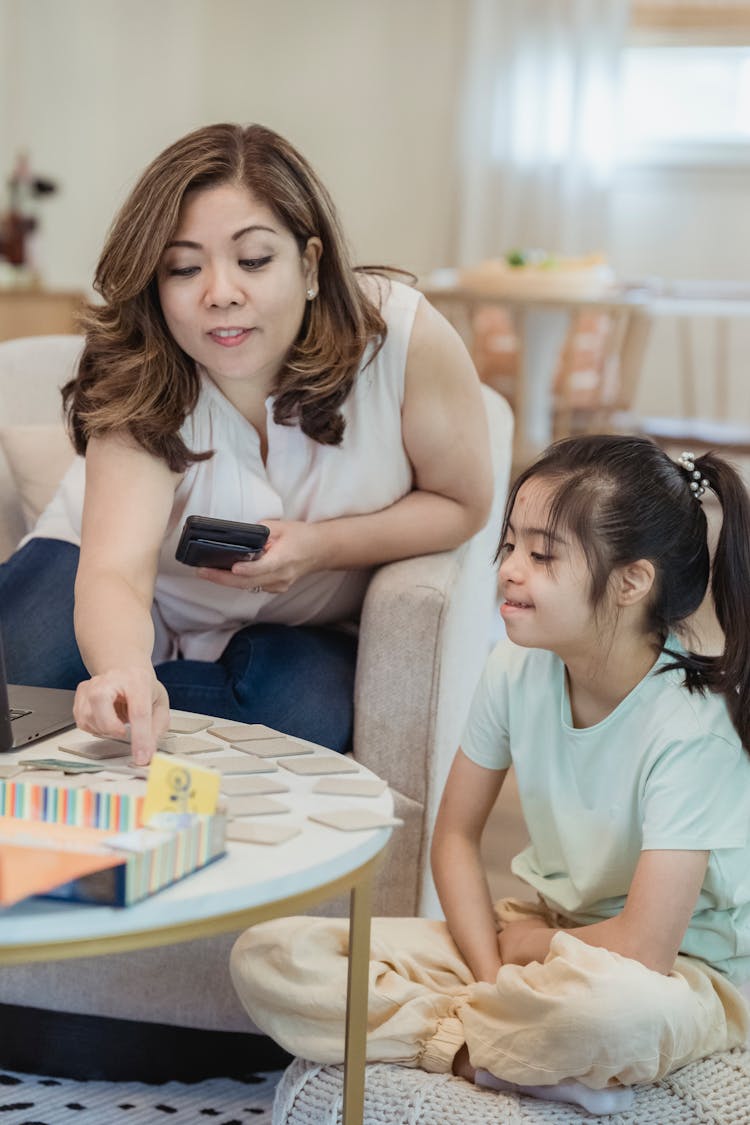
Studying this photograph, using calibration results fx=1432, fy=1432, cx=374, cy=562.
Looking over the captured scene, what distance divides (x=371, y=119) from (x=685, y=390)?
5.63 feet

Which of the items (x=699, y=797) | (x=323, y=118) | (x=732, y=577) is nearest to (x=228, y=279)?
(x=732, y=577)

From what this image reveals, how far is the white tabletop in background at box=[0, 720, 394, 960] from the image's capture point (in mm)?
807

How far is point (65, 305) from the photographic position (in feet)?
15.0

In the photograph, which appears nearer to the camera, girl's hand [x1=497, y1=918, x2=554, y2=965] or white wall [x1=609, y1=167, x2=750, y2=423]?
girl's hand [x1=497, y1=918, x2=554, y2=965]

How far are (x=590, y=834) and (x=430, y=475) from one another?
0.55 meters

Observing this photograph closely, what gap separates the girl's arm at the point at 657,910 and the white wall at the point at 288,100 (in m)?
4.56

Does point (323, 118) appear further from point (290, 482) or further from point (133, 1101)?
point (133, 1101)

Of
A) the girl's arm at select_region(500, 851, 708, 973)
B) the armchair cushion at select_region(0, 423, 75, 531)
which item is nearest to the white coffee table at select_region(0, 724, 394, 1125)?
the girl's arm at select_region(500, 851, 708, 973)

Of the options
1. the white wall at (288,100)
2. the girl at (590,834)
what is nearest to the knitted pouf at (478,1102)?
the girl at (590,834)

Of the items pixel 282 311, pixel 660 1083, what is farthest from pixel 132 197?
pixel 660 1083

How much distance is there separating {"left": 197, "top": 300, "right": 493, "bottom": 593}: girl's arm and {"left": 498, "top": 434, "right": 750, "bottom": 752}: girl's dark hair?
0.32 metres

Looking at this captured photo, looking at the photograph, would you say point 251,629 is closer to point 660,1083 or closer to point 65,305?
point 660,1083

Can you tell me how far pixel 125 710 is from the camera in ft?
3.82

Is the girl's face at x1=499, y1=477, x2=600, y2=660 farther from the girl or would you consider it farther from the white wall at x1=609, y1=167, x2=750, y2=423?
the white wall at x1=609, y1=167, x2=750, y2=423
